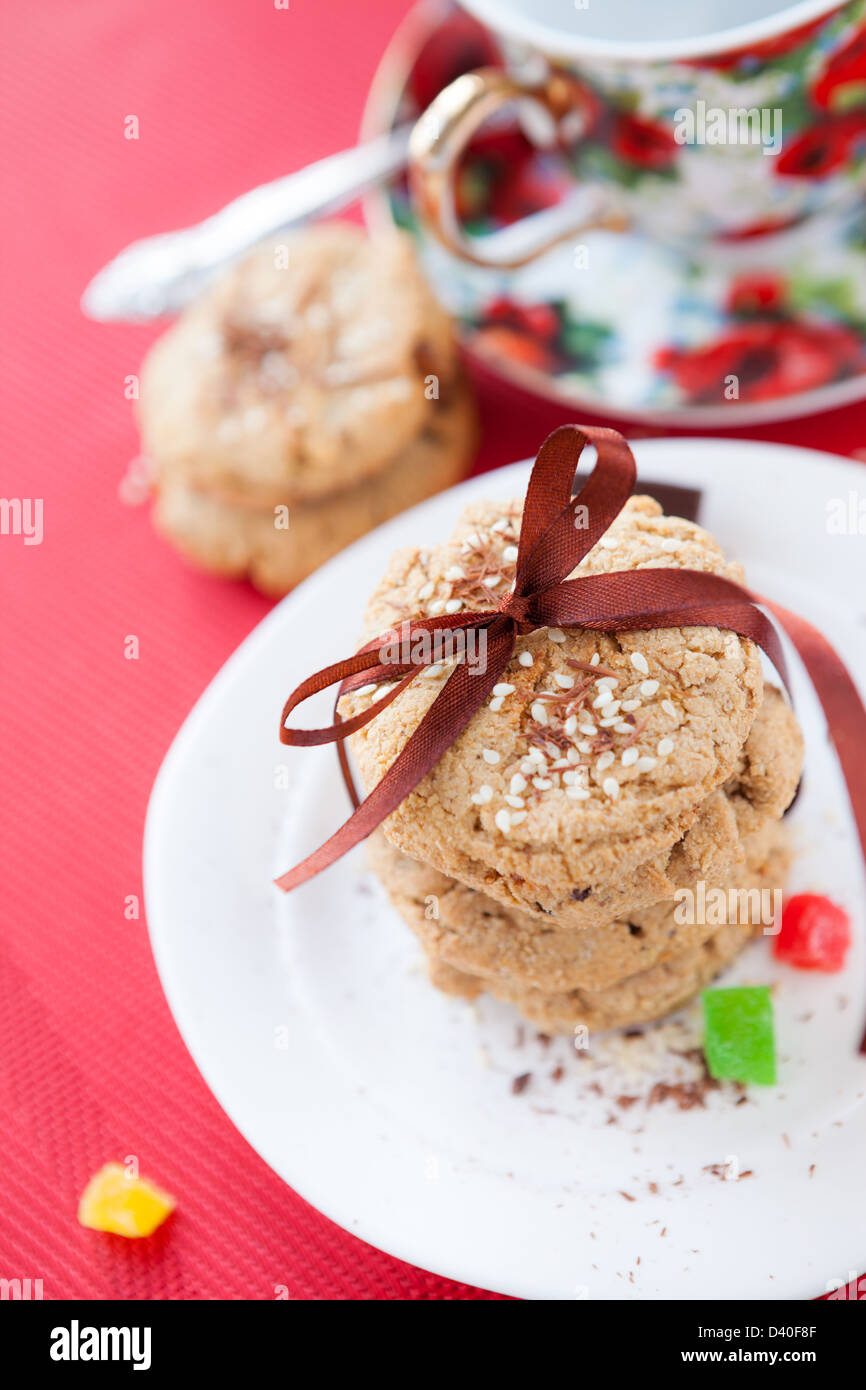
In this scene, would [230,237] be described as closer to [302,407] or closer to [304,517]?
[302,407]

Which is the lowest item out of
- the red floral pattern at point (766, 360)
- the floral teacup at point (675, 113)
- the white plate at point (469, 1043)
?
the white plate at point (469, 1043)

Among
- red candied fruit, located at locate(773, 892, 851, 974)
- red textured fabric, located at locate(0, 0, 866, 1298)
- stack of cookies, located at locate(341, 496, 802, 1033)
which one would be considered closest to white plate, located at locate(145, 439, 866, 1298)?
red candied fruit, located at locate(773, 892, 851, 974)

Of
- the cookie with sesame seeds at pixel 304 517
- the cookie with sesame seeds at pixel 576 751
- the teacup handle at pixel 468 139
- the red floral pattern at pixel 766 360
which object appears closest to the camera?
the cookie with sesame seeds at pixel 576 751

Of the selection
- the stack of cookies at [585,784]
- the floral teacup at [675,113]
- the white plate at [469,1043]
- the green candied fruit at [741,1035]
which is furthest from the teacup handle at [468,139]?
the green candied fruit at [741,1035]

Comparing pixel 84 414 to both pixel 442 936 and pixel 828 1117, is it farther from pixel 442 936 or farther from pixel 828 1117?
pixel 828 1117

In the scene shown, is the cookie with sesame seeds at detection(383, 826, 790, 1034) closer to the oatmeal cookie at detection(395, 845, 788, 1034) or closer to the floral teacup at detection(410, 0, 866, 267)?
the oatmeal cookie at detection(395, 845, 788, 1034)

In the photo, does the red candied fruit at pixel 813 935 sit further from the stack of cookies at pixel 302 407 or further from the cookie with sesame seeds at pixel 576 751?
the stack of cookies at pixel 302 407
